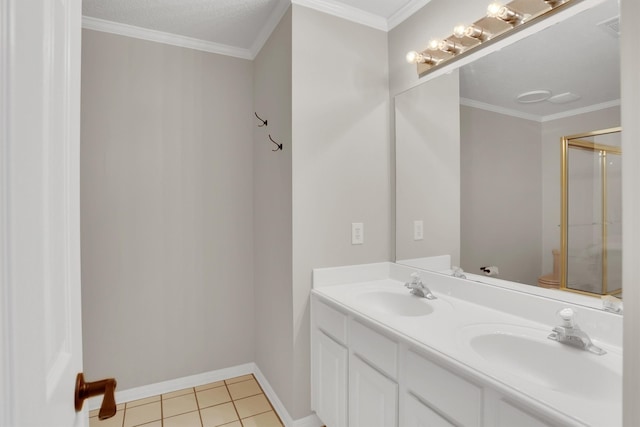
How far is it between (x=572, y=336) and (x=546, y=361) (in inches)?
4.9

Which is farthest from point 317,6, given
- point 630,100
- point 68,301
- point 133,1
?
point 68,301

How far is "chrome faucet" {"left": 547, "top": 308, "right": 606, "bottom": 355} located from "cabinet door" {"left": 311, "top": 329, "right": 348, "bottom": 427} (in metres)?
0.89

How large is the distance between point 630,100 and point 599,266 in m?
0.96

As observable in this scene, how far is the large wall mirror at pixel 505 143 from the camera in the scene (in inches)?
50.7

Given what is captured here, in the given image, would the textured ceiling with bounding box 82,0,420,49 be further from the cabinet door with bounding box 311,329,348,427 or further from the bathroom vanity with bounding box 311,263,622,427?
the cabinet door with bounding box 311,329,348,427

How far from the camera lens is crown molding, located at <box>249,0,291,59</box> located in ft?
6.63

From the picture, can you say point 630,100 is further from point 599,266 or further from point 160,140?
point 160,140

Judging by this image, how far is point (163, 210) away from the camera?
Result: 7.87 feet

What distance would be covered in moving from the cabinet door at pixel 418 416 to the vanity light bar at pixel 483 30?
158 centimetres

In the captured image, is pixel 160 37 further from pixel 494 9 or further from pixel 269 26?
pixel 494 9

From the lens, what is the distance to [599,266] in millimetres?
1240

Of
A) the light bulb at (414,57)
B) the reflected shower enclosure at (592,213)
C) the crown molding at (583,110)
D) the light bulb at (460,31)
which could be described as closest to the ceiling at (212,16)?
the light bulb at (414,57)

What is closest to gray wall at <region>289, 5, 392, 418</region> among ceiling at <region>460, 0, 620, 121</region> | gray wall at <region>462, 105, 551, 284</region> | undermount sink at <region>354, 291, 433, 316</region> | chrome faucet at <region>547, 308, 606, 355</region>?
undermount sink at <region>354, 291, 433, 316</region>

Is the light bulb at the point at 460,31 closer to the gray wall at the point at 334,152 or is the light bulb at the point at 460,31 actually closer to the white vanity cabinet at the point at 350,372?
the gray wall at the point at 334,152
